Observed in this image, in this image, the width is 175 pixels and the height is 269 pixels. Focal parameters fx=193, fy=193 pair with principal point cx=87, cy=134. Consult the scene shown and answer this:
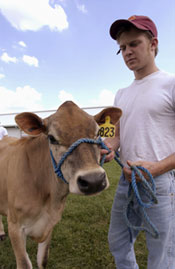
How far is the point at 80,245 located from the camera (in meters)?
3.53

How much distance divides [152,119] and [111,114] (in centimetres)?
52

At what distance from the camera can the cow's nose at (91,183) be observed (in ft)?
4.90

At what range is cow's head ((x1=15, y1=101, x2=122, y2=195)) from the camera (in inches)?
60.6

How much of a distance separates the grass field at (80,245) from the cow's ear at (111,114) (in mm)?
2359

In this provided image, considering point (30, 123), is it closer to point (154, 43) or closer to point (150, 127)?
point (150, 127)

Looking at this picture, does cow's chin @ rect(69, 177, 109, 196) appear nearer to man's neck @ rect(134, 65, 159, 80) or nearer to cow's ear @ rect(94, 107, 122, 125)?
cow's ear @ rect(94, 107, 122, 125)

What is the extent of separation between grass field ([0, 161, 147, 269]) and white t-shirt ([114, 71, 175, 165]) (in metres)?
2.19

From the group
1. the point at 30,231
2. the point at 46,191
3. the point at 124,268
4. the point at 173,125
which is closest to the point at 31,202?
the point at 46,191

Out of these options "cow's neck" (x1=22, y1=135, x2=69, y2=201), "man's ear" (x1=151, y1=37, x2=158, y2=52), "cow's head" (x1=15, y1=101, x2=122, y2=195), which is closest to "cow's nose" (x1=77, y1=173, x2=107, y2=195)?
"cow's head" (x1=15, y1=101, x2=122, y2=195)

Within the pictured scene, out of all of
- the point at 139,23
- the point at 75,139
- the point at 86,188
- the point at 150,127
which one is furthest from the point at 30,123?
the point at 139,23

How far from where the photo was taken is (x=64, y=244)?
3.57 m

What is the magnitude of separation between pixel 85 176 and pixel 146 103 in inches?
37.4

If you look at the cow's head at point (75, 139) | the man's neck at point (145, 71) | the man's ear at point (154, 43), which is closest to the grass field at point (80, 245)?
the cow's head at point (75, 139)

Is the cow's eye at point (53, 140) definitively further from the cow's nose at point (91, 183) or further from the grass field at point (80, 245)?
the grass field at point (80, 245)
